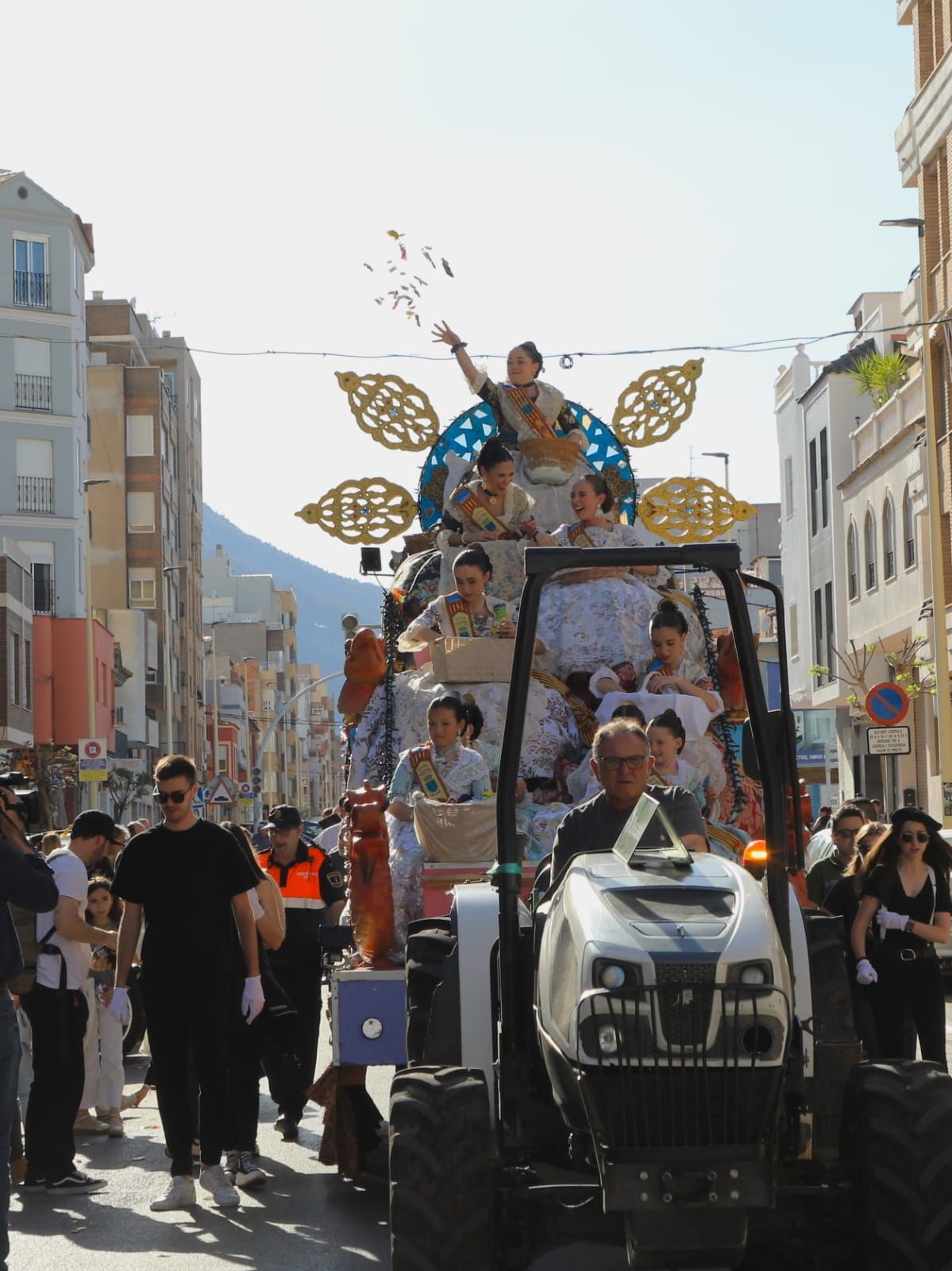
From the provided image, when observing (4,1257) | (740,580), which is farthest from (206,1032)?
(740,580)

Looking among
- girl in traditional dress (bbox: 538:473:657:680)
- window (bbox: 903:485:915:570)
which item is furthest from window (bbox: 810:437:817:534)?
girl in traditional dress (bbox: 538:473:657:680)

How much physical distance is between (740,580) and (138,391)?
71.4 m

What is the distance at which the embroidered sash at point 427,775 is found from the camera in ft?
29.8

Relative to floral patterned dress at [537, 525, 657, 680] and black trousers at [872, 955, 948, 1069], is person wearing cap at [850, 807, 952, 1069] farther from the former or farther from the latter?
floral patterned dress at [537, 525, 657, 680]

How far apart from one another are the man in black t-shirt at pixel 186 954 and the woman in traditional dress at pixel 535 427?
4380 mm

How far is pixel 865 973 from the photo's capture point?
9945mm

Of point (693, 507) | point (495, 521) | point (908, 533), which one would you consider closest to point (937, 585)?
point (908, 533)

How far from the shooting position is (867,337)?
4656cm

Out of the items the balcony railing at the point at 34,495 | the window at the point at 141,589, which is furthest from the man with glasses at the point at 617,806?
the window at the point at 141,589

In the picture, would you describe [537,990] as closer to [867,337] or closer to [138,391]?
[867,337]

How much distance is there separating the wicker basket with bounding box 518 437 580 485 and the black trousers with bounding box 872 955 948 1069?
13.7 ft

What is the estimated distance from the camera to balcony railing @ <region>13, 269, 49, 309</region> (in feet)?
194

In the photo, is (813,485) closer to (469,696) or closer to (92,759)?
(92,759)

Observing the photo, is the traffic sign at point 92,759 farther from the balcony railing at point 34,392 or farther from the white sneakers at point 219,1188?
the balcony railing at point 34,392
